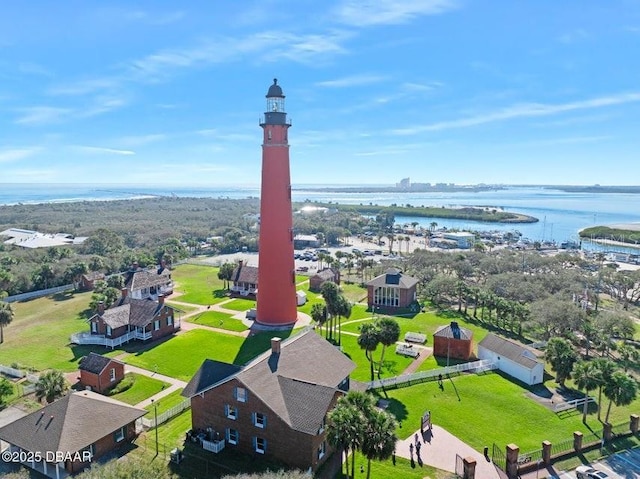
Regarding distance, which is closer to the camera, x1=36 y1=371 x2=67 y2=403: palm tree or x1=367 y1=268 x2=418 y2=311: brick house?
x1=36 y1=371 x2=67 y2=403: palm tree

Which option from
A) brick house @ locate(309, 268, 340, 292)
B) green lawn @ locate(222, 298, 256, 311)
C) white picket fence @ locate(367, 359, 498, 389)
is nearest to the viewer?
white picket fence @ locate(367, 359, 498, 389)

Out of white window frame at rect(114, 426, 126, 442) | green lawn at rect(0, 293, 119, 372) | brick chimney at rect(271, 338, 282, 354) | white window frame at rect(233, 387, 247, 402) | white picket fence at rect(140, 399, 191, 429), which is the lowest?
green lawn at rect(0, 293, 119, 372)

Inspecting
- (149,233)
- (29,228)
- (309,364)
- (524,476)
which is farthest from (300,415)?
(29,228)

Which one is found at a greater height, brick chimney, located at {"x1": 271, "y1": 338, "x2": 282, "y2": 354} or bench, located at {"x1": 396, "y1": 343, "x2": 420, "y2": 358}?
brick chimney, located at {"x1": 271, "y1": 338, "x2": 282, "y2": 354}

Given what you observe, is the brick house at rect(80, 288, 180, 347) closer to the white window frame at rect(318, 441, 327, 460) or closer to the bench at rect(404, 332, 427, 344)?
the bench at rect(404, 332, 427, 344)

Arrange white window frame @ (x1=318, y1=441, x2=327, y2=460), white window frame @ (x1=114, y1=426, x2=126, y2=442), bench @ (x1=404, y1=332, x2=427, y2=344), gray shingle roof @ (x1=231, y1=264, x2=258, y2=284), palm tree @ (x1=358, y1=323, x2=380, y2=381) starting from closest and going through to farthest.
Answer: white window frame @ (x1=318, y1=441, x2=327, y2=460), white window frame @ (x1=114, y1=426, x2=126, y2=442), palm tree @ (x1=358, y1=323, x2=380, y2=381), bench @ (x1=404, y1=332, x2=427, y2=344), gray shingle roof @ (x1=231, y1=264, x2=258, y2=284)

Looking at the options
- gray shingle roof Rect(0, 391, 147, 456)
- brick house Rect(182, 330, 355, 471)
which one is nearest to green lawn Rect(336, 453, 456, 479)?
brick house Rect(182, 330, 355, 471)

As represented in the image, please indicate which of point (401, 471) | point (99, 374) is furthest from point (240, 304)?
point (401, 471)

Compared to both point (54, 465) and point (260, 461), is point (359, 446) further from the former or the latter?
point (54, 465)

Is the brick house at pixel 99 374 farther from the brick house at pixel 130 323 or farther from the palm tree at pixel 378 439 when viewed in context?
the palm tree at pixel 378 439

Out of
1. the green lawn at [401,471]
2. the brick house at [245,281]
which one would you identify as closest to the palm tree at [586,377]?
the green lawn at [401,471]
